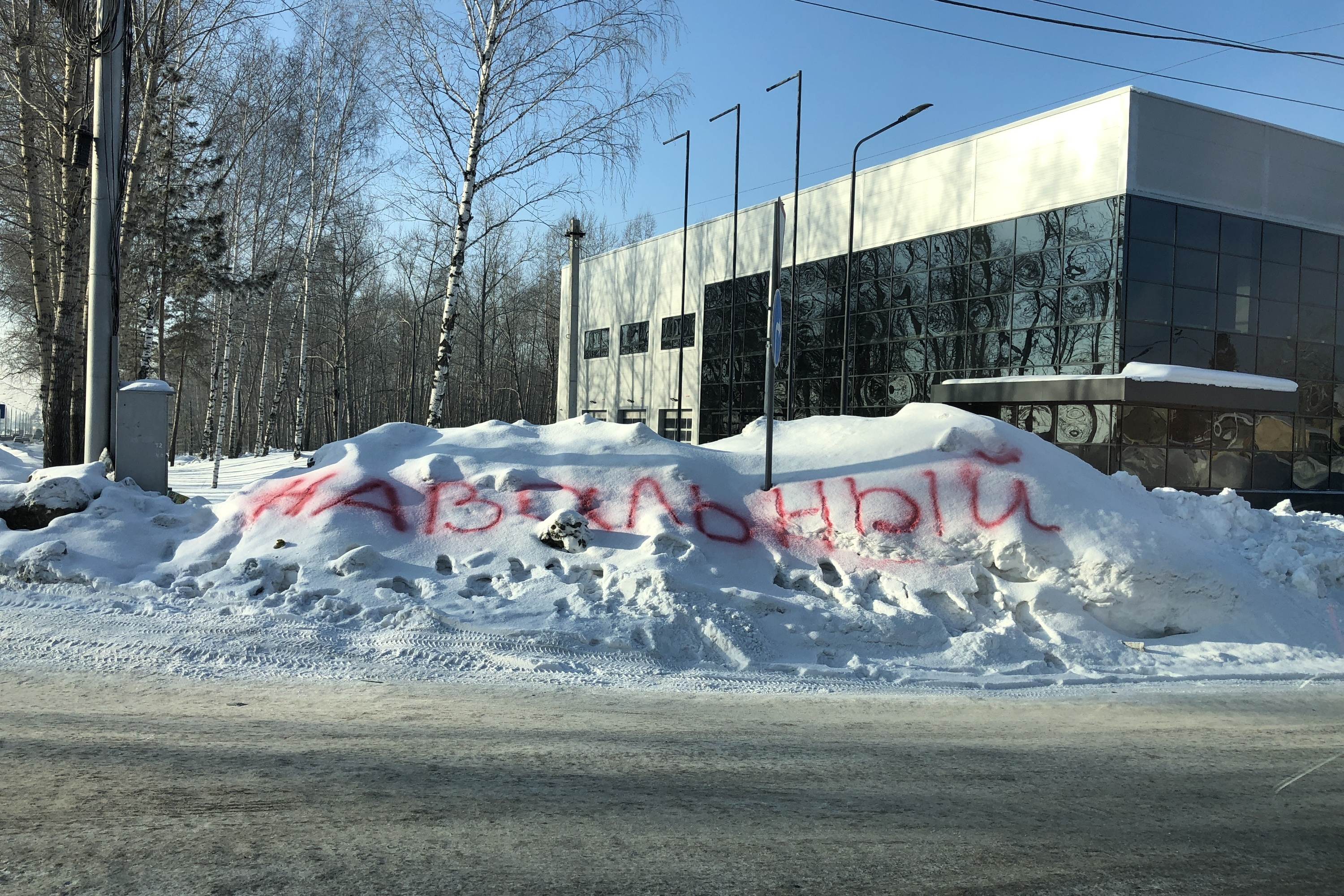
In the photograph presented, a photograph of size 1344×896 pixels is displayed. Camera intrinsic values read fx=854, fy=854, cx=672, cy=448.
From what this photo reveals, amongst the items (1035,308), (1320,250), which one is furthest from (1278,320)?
(1035,308)

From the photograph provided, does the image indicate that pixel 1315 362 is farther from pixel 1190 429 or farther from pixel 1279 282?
pixel 1190 429

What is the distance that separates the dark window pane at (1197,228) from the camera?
20.6 m

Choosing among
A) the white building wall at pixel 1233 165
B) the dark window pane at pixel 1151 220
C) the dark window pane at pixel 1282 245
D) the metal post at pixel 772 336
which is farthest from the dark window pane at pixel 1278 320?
the metal post at pixel 772 336

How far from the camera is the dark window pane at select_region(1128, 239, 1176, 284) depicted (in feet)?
65.7

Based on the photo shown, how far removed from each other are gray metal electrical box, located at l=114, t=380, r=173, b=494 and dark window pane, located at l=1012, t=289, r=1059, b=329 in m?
19.3

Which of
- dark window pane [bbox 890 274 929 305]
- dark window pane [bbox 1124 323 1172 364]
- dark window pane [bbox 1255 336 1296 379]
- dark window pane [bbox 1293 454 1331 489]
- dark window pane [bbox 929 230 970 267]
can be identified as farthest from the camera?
dark window pane [bbox 890 274 929 305]

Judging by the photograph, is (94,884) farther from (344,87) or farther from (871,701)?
(344,87)

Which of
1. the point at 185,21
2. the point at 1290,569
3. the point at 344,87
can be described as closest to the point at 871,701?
the point at 1290,569

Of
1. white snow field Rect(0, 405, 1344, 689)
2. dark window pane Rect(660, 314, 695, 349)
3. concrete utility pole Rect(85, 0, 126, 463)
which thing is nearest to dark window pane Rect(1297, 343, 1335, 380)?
white snow field Rect(0, 405, 1344, 689)

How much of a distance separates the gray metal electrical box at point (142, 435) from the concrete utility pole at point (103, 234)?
1.31 feet

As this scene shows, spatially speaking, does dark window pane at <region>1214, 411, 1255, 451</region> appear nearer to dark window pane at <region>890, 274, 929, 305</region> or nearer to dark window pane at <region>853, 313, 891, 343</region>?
dark window pane at <region>890, 274, 929, 305</region>

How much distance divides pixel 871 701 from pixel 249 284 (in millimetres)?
20964

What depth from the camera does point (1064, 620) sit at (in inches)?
276

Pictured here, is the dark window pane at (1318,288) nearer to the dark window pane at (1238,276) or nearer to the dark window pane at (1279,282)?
the dark window pane at (1279,282)
